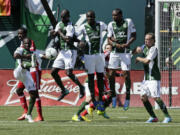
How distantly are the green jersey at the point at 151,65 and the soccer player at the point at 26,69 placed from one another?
99.1 inches

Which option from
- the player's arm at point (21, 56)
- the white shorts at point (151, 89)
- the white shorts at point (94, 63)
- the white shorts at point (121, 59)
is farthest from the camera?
the white shorts at point (121, 59)

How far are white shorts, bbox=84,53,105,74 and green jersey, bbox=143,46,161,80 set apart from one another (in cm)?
154

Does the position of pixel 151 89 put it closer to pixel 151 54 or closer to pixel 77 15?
pixel 151 54

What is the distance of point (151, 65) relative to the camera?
13.5 metres

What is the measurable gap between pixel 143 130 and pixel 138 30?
18.5 metres

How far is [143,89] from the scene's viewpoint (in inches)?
529

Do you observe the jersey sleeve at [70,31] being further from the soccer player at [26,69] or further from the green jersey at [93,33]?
the soccer player at [26,69]

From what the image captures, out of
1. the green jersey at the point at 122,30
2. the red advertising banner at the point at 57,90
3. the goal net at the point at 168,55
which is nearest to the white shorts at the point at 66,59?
the green jersey at the point at 122,30

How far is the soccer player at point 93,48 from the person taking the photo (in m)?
14.4

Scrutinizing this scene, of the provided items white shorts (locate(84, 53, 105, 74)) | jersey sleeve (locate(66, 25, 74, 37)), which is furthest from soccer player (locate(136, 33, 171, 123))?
jersey sleeve (locate(66, 25, 74, 37))

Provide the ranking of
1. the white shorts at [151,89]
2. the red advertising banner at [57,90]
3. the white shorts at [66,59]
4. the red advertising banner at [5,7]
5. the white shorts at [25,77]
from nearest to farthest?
the white shorts at [151,89] → the white shorts at [25,77] → the white shorts at [66,59] → the red advertising banner at [57,90] → the red advertising banner at [5,7]

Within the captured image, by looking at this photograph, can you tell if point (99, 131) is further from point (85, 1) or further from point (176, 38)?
point (85, 1)

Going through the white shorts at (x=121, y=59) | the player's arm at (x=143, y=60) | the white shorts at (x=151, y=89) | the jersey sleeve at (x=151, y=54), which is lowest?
the white shorts at (x=151, y=89)

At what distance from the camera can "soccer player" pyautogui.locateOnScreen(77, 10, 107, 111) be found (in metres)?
14.4
